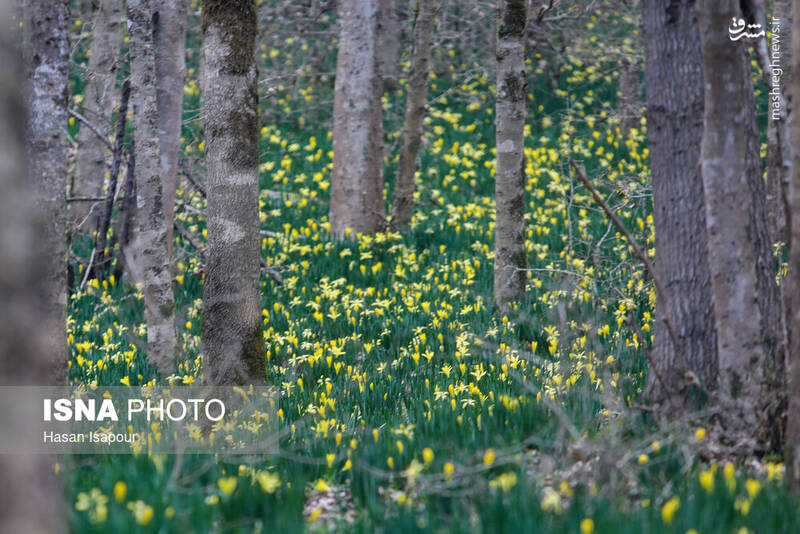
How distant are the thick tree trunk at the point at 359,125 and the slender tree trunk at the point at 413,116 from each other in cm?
28

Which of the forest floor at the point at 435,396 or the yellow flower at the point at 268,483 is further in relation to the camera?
the yellow flower at the point at 268,483

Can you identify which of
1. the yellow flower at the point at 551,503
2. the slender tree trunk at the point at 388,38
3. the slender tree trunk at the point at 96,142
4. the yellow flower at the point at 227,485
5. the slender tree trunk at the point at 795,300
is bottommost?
the yellow flower at the point at 551,503

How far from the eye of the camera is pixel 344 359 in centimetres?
622

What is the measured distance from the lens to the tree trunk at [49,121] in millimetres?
3098

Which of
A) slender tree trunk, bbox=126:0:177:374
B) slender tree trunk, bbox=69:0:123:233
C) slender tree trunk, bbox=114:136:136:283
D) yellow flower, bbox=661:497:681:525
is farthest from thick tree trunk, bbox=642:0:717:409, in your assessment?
slender tree trunk, bbox=69:0:123:233

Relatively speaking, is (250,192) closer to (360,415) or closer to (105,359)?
(360,415)

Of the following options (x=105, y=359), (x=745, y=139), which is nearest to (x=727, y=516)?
(x=745, y=139)

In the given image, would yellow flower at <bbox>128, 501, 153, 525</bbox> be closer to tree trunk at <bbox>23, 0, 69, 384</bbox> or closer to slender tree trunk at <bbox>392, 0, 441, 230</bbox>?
tree trunk at <bbox>23, 0, 69, 384</bbox>

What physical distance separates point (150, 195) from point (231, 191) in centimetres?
154

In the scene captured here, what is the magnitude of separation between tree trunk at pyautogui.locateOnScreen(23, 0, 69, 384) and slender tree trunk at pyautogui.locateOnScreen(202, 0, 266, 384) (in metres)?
1.52

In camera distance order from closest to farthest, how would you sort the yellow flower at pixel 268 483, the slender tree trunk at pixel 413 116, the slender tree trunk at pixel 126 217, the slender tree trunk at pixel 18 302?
the slender tree trunk at pixel 18 302, the yellow flower at pixel 268 483, the slender tree trunk at pixel 126 217, the slender tree trunk at pixel 413 116

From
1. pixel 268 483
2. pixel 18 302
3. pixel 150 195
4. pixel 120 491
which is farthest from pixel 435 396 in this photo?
pixel 18 302

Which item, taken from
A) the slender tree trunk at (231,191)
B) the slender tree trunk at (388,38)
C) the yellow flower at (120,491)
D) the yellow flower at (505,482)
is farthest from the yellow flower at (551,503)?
the slender tree trunk at (388,38)

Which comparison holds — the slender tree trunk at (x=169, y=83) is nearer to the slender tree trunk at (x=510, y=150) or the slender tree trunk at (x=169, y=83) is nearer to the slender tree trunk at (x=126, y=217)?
the slender tree trunk at (x=126, y=217)
